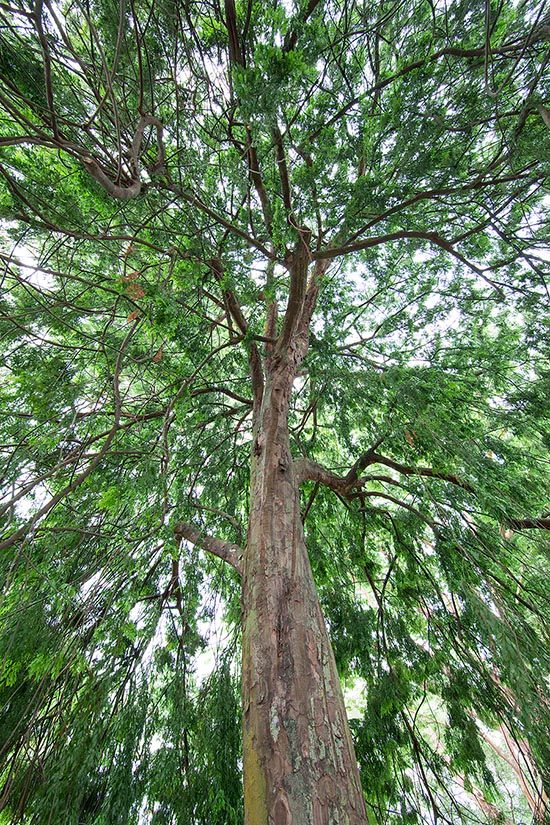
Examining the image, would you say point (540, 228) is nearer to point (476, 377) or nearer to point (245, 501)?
point (476, 377)

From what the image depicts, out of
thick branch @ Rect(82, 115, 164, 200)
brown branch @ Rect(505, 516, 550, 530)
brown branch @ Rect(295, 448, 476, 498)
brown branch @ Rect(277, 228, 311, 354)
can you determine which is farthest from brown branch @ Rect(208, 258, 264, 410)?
brown branch @ Rect(505, 516, 550, 530)

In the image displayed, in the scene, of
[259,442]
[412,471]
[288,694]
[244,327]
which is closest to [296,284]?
[244,327]

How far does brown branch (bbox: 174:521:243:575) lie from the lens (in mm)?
2223

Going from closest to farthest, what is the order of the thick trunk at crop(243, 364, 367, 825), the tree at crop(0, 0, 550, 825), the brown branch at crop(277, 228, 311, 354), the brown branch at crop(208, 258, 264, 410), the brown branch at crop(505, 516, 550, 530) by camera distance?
1. the thick trunk at crop(243, 364, 367, 825)
2. the tree at crop(0, 0, 550, 825)
3. the brown branch at crop(505, 516, 550, 530)
4. the brown branch at crop(277, 228, 311, 354)
5. the brown branch at crop(208, 258, 264, 410)

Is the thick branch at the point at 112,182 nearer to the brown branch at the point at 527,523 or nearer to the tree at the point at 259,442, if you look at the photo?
Result: the tree at the point at 259,442

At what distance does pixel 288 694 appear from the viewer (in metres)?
1.33

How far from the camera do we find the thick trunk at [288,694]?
A: 1.10 m

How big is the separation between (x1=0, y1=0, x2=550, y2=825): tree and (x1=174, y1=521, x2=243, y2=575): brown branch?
0.6 inches

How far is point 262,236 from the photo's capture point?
8.52 ft

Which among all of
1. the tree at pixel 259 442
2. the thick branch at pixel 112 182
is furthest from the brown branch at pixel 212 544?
the thick branch at pixel 112 182

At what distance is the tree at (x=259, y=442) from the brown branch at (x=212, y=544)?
0.01m

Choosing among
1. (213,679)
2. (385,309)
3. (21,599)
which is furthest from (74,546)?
(385,309)

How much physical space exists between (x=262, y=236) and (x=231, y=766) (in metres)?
3.34

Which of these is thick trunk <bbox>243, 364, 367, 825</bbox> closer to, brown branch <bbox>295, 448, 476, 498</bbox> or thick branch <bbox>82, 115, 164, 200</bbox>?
brown branch <bbox>295, 448, 476, 498</bbox>
